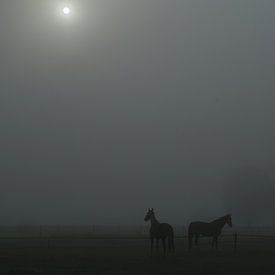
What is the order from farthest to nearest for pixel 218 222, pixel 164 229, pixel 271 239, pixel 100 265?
pixel 271 239, pixel 218 222, pixel 164 229, pixel 100 265

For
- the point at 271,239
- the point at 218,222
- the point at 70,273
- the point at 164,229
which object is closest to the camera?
the point at 70,273

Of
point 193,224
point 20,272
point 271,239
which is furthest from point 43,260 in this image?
point 271,239

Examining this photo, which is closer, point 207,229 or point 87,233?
point 207,229

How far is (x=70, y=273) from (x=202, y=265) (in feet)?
24.7

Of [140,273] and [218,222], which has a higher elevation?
[218,222]

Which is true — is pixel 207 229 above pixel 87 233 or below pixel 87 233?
above

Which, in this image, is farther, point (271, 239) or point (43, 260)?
point (271, 239)

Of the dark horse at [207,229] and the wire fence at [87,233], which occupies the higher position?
the dark horse at [207,229]

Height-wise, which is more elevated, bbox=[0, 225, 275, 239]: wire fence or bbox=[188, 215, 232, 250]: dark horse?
bbox=[188, 215, 232, 250]: dark horse

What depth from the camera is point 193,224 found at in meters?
36.4

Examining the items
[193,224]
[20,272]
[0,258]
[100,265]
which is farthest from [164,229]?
[20,272]

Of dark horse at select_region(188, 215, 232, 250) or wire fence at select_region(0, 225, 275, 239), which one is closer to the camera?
dark horse at select_region(188, 215, 232, 250)

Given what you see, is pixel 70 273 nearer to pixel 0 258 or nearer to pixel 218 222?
pixel 0 258

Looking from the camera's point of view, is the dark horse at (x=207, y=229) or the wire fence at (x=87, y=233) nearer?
the dark horse at (x=207, y=229)
